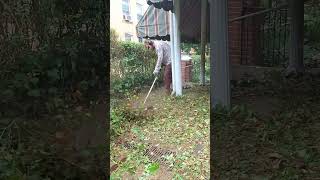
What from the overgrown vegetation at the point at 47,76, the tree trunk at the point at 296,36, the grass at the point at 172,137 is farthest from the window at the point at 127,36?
the tree trunk at the point at 296,36

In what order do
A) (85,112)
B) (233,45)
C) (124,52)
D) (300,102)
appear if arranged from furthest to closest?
(233,45), (300,102), (85,112), (124,52)

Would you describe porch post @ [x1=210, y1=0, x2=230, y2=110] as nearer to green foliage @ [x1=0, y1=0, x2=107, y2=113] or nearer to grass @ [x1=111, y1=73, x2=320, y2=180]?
grass @ [x1=111, y1=73, x2=320, y2=180]

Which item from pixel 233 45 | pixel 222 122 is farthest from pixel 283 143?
pixel 233 45

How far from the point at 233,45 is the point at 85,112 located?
10.3 ft

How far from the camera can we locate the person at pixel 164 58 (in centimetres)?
233

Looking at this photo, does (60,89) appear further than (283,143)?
Yes

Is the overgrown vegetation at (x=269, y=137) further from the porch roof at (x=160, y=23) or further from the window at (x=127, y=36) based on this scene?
the window at (x=127, y=36)

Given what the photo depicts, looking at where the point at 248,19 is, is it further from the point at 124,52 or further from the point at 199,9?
the point at 124,52

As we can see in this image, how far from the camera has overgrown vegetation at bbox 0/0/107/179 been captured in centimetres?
282

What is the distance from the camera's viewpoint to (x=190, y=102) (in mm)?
2500

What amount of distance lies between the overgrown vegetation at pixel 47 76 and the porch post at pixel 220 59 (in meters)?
0.87

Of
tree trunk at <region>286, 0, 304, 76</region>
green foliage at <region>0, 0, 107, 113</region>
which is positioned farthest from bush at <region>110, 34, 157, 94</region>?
tree trunk at <region>286, 0, 304, 76</region>

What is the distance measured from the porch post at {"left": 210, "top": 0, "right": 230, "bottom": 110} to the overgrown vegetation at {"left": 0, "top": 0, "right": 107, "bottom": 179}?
2.86 ft

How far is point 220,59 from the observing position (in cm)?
418
